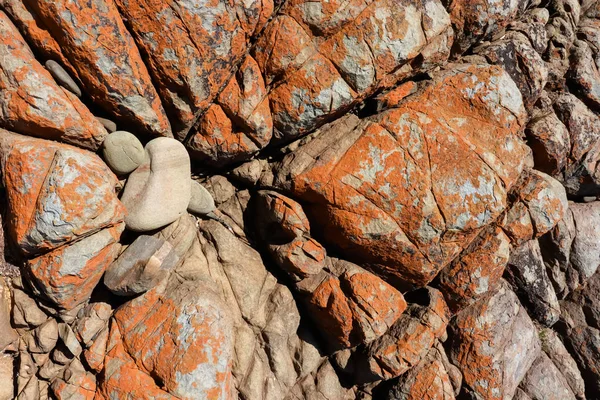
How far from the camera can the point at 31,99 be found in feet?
19.4

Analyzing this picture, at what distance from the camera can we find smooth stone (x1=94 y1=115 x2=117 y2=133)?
6.71m

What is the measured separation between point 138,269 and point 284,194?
300 cm

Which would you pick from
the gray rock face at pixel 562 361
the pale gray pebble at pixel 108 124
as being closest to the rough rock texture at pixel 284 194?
the pale gray pebble at pixel 108 124

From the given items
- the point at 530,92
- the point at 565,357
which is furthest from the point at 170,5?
the point at 565,357

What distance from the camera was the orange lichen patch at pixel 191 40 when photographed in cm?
625

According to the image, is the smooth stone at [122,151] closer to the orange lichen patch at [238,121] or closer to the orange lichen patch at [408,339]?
the orange lichen patch at [238,121]

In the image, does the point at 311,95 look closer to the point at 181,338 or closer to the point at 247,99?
the point at 247,99

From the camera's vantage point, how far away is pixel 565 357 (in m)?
10.2

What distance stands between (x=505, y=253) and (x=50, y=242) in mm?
8431

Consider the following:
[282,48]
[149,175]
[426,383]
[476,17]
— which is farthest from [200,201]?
[476,17]

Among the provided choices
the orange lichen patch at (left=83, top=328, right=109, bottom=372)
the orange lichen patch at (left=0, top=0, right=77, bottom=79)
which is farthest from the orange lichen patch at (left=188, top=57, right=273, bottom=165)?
the orange lichen patch at (left=83, top=328, right=109, bottom=372)

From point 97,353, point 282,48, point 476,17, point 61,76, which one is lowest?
point 97,353

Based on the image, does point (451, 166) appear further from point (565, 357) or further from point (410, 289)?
point (565, 357)

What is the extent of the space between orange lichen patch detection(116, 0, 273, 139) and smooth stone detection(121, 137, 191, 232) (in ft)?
2.30
